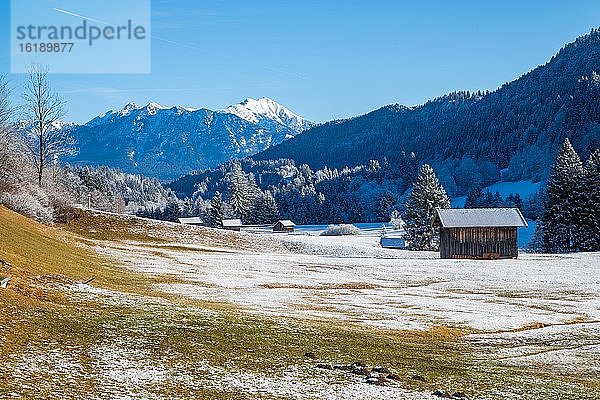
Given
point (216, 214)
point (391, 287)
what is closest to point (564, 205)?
point (391, 287)

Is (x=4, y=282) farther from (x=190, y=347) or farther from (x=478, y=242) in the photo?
(x=478, y=242)

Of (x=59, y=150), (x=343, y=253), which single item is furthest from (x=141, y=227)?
(x=343, y=253)

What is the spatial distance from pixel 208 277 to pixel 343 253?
35.9m

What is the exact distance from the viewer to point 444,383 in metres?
18.3

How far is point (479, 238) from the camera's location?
81.6 m

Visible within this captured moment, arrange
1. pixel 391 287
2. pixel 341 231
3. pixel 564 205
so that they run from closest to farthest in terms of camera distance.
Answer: pixel 391 287 → pixel 564 205 → pixel 341 231

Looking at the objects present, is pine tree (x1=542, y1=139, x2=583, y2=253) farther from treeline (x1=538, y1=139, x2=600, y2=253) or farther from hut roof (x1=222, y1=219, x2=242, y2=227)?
hut roof (x1=222, y1=219, x2=242, y2=227)

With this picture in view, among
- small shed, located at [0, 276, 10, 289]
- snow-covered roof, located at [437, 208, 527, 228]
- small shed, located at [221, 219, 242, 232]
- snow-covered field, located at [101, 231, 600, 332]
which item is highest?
snow-covered roof, located at [437, 208, 527, 228]

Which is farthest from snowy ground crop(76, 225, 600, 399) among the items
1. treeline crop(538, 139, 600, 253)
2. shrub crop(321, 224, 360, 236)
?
shrub crop(321, 224, 360, 236)

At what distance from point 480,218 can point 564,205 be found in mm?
20208

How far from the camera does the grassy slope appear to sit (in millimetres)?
15562

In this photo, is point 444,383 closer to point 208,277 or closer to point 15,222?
point 208,277

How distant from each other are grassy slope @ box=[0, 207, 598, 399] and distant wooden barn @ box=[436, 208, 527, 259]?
176ft

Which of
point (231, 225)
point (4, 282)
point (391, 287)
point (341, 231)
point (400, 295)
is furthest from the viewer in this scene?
point (231, 225)
